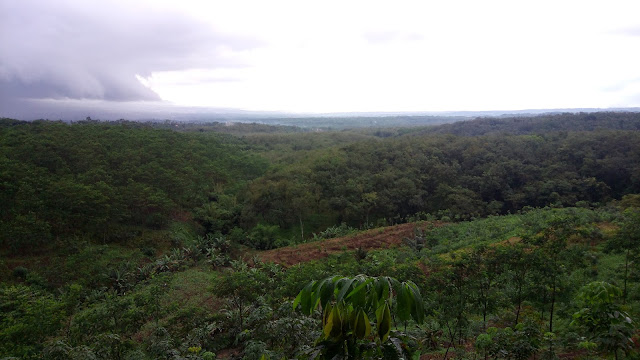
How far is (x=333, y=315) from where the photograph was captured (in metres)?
1.44

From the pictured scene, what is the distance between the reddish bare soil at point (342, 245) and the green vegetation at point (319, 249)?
0.35 metres

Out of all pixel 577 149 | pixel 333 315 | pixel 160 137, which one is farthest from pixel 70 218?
pixel 577 149

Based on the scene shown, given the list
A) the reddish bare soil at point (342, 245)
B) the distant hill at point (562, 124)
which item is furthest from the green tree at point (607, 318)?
Answer: the distant hill at point (562, 124)

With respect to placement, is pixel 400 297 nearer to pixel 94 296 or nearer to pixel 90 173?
pixel 94 296

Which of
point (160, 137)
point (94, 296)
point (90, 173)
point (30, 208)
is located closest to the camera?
point (94, 296)

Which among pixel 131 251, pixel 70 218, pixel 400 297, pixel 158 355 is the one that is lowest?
pixel 131 251

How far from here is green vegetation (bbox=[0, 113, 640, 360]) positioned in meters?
3.65

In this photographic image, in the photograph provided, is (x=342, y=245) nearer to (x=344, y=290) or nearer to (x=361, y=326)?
(x=361, y=326)

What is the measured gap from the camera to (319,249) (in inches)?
658

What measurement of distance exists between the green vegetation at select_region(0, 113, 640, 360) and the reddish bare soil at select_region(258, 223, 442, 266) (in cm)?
35

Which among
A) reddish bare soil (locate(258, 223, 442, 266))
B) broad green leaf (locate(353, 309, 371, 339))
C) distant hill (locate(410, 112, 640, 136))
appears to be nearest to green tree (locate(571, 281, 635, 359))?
broad green leaf (locate(353, 309, 371, 339))

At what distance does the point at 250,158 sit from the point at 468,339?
95.8 ft

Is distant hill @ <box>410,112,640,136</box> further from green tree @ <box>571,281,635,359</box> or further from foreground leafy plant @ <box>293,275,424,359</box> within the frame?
foreground leafy plant @ <box>293,275,424,359</box>

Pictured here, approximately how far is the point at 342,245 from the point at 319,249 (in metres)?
1.19
